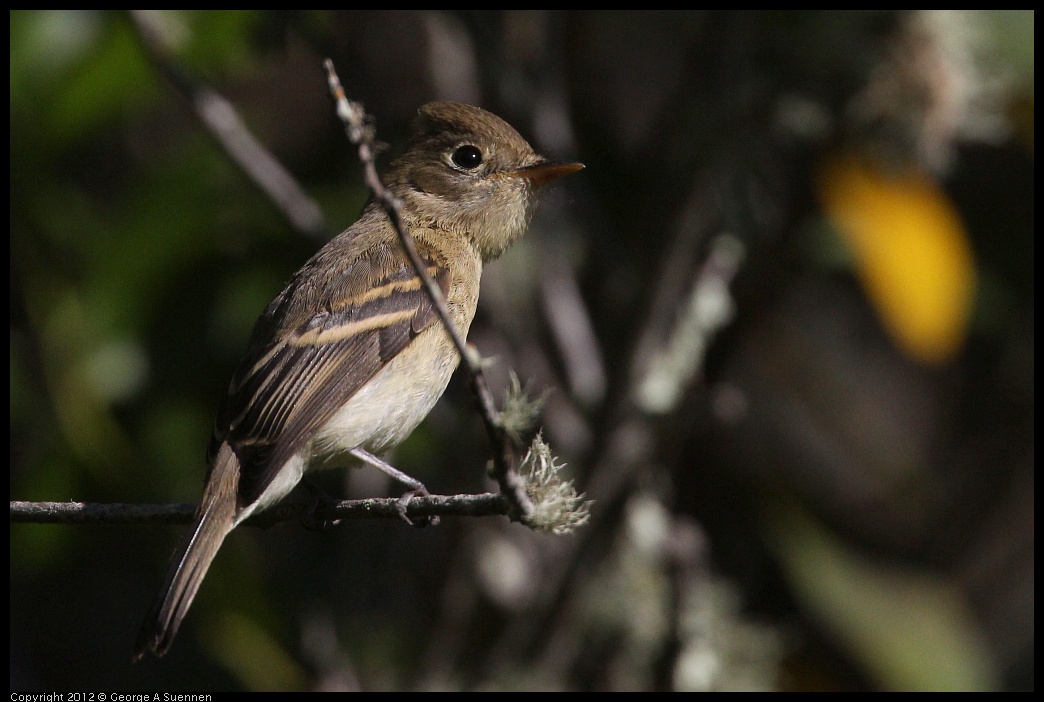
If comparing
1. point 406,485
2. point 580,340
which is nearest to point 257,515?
point 406,485

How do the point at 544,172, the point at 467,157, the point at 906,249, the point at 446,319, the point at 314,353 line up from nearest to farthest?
the point at 446,319, the point at 314,353, the point at 544,172, the point at 467,157, the point at 906,249

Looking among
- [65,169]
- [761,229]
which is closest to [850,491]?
[761,229]

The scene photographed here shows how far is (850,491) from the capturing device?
5.59m

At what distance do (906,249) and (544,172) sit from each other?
1.87 m

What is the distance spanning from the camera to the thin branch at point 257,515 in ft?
7.58

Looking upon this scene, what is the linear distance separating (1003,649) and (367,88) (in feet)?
13.1

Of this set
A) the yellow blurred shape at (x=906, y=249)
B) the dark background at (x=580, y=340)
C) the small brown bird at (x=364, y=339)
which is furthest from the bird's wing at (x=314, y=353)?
the yellow blurred shape at (x=906, y=249)

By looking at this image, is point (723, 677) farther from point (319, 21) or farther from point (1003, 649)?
point (319, 21)

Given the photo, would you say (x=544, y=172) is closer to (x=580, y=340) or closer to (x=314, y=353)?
(x=314, y=353)

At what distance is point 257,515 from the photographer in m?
3.04

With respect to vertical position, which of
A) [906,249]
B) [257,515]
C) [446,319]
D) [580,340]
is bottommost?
[580,340]

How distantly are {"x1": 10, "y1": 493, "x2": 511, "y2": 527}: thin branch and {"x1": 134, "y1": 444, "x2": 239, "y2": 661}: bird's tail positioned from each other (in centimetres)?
5

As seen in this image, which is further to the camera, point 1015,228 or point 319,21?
point 1015,228

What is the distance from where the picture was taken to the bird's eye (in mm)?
3568
